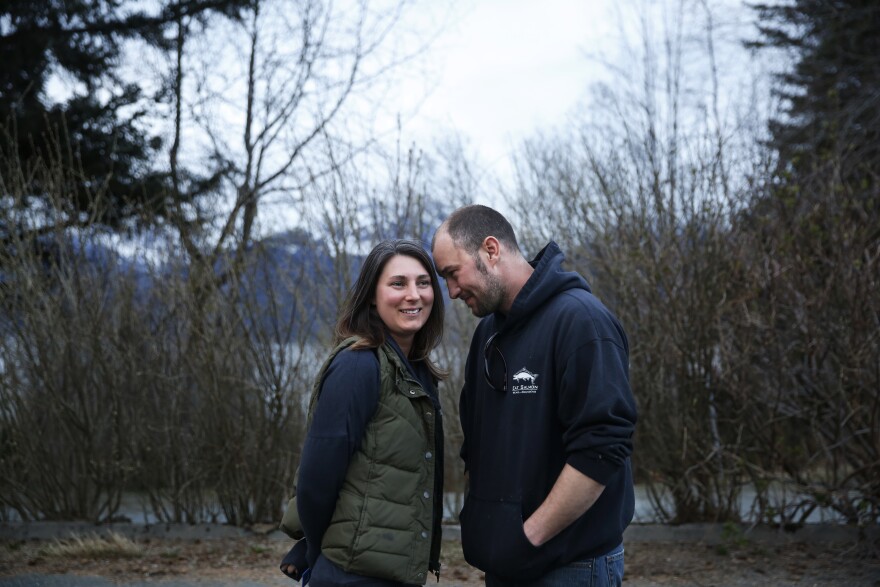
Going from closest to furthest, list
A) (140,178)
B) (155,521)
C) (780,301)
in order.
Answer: (780,301) → (155,521) → (140,178)

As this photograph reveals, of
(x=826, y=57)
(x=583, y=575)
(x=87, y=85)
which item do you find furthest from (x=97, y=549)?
(x=826, y=57)

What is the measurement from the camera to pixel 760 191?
24.5ft

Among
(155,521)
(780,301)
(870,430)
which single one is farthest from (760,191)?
(155,521)

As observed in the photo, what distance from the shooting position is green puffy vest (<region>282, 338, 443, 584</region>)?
2492mm

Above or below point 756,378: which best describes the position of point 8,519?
below

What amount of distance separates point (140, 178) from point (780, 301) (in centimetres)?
820

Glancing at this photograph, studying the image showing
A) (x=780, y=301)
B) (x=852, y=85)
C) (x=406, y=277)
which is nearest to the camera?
(x=406, y=277)

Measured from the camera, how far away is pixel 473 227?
2736 millimetres

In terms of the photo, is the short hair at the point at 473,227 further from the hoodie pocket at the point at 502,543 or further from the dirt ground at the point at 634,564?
the dirt ground at the point at 634,564

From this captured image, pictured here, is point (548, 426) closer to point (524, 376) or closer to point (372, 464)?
point (524, 376)

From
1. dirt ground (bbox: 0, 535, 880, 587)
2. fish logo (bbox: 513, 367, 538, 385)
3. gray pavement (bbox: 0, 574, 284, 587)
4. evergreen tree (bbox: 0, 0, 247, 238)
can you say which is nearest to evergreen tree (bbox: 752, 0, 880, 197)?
dirt ground (bbox: 0, 535, 880, 587)

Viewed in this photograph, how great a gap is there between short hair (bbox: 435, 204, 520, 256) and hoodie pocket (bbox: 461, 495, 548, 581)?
32.2 inches

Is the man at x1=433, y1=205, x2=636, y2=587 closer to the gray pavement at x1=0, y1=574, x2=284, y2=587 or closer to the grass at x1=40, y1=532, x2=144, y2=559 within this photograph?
the gray pavement at x1=0, y1=574, x2=284, y2=587

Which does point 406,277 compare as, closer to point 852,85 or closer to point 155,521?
point 155,521
